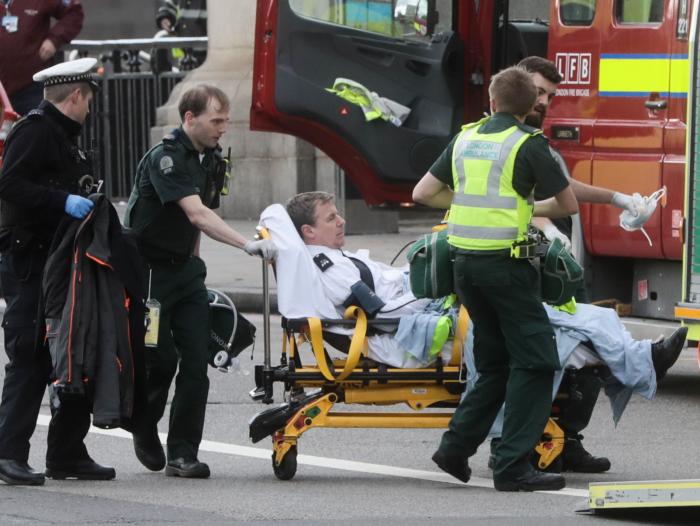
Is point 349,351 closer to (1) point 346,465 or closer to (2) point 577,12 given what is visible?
(1) point 346,465

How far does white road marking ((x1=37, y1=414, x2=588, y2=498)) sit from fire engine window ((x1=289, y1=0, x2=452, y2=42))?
13.4 ft

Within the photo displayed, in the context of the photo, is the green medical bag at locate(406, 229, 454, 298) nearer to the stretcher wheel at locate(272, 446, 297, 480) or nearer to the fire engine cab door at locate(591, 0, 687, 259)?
the stretcher wheel at locate(272, 446, 297, 480)

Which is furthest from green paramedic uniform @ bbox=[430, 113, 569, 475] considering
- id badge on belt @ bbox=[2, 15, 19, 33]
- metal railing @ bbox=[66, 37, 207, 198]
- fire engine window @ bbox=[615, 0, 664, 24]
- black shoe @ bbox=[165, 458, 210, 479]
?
metal railing @ bbox=[66, 37, 207, 198]

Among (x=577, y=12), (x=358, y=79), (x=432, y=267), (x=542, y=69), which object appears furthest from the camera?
(x=358, y=79)

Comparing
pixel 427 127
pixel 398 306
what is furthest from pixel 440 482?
pixel 427 127

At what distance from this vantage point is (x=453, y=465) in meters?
7.50

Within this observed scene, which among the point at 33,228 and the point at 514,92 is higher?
the point at 514,92

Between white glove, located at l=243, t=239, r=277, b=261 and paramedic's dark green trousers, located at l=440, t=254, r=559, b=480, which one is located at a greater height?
white glove, located at l=243, t=239, r=277, b=261

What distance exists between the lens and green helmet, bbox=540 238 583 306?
732 cm

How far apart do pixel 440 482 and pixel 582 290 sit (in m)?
1.18

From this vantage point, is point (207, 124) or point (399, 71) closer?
point (207, 124)

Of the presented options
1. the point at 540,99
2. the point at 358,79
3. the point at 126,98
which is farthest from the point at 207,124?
the point at 126,98

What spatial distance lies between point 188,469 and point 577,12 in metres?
4.16

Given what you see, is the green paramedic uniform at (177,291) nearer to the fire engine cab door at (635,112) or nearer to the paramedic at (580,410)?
the paramedic at (580,410)
